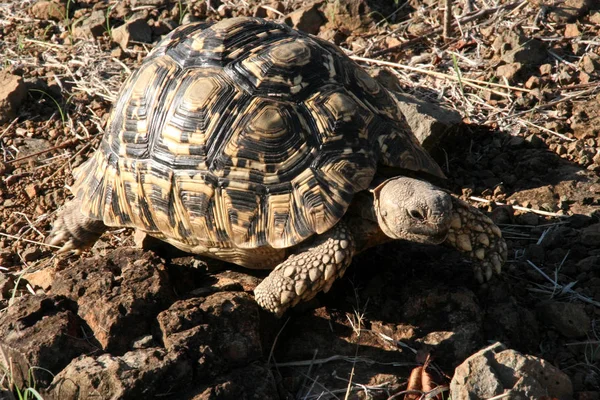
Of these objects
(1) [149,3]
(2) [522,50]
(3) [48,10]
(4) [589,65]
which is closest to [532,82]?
(2) [522,50]

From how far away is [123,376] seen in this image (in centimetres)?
272

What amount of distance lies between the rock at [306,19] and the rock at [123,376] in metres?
3.50

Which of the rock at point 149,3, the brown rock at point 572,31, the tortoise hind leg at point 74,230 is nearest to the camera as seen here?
the tortoise hind leg at point 74,230

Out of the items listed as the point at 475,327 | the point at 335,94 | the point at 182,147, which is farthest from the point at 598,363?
the point at 182,147

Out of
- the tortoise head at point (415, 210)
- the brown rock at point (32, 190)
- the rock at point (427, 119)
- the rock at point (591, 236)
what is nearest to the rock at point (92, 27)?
the brown rock at point (32, 190)

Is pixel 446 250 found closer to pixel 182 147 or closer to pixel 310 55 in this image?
pixel 310 55

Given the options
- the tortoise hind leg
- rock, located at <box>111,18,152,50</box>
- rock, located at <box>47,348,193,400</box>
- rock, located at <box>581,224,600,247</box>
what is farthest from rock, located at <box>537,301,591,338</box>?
rock, located at <box>111,18,152,50</box>

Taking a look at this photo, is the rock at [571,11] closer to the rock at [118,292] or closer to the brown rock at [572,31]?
the brown rock at [572,31]

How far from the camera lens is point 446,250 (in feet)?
12.0

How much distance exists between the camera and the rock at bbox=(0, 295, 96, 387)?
288cm

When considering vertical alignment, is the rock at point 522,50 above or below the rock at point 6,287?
above

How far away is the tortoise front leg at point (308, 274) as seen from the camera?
3176 millimetres

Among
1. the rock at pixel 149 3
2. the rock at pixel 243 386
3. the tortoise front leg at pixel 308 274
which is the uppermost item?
the rock at pixel 149 3

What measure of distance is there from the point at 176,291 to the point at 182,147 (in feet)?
2.22
